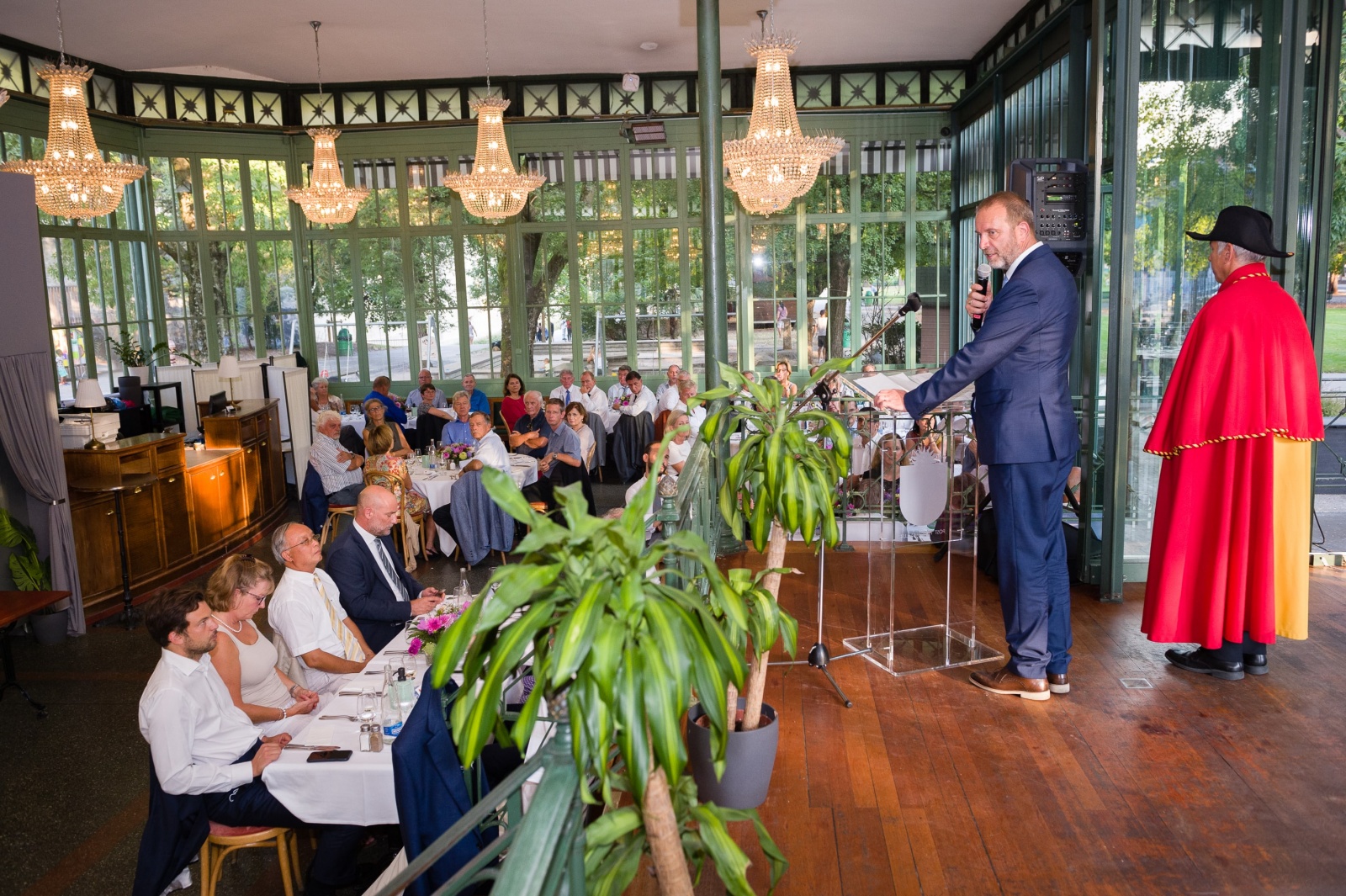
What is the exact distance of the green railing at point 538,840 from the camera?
4.50 ft

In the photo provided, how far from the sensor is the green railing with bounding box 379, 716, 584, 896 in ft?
4.50

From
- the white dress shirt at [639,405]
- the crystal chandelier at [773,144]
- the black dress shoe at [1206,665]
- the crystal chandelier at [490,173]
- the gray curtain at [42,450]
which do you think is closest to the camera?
the black dress shoe at [1206,665]

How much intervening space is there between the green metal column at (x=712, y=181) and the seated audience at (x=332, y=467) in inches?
136

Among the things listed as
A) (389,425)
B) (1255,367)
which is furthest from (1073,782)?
(389,425)

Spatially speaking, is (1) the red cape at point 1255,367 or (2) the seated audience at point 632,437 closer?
(1) the red cape at point 1255,367

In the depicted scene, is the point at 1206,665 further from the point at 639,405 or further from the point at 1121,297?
the point at 639,405

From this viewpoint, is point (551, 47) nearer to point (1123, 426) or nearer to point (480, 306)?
point (480, 306)

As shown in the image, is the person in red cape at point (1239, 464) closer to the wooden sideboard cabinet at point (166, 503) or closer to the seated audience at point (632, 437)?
the wooden sideboard cabinet at point (166, 503)

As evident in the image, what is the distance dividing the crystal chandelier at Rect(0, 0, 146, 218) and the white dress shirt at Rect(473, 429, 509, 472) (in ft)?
13.6

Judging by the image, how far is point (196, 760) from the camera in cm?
346

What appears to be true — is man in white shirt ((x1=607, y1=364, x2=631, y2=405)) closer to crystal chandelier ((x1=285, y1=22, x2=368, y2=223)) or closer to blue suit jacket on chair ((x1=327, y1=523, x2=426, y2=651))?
crystal chandelier ((x1=285, y1=22, x2=368, y2=223))

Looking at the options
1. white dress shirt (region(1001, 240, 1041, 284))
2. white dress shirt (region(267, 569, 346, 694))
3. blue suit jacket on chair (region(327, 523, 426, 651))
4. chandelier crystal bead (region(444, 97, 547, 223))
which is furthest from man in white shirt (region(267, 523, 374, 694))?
chandelier crystal bead (region(444, 97, 547, 223))

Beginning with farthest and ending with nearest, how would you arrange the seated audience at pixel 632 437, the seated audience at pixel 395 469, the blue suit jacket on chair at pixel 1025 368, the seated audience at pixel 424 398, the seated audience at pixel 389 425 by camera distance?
the seated audience at pixel 424 398
the seated audience at pixel 632 437
the seated audience at pixel 389 425
the seated audience at pixel 395 469
the blue suit jacket on chair at pixel 1025 368

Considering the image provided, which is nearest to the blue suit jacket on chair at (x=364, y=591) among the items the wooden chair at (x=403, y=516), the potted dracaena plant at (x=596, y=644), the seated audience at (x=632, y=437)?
the wooden chair at (x=403, y=516)
